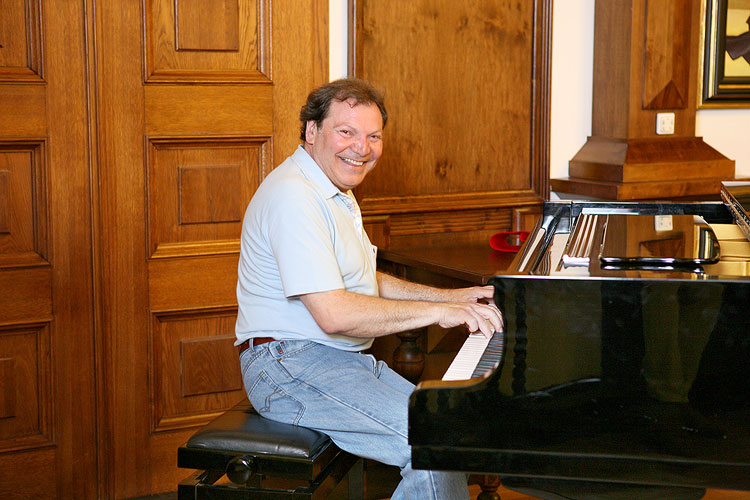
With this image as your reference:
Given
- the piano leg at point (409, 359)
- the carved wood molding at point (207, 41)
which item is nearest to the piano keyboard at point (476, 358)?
the piano leg at point (409, 359)

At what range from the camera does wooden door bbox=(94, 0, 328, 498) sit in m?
2.84

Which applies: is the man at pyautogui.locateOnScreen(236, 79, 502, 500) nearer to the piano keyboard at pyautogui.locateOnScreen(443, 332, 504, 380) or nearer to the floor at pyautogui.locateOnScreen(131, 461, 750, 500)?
the piano keyboard at pyautogui.locateOnScreen(443, 332, 504, 380)

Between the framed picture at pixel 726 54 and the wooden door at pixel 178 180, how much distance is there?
5.45ft

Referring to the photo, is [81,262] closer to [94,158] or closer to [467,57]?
[94,158]

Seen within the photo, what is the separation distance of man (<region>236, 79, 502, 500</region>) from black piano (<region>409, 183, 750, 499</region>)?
0.33m

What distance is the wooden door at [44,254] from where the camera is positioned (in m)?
2.71

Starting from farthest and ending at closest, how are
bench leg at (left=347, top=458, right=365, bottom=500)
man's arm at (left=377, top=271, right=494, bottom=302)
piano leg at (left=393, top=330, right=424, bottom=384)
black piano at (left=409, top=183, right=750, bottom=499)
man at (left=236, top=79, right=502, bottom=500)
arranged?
piano leg at (left=393, top=330, right=424, bottom=384)
bench leg at (left=347, top=458, right=365, bottom=500)
man's arm at (left=377, top=271, right=494, bottom=302)
man at (left=236, top=79, right=502, bottom=500)
black piano at (left=409, top=183, right=750, bottom=499)

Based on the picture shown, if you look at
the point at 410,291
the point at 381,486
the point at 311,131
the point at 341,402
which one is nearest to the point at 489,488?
the point at 381,486

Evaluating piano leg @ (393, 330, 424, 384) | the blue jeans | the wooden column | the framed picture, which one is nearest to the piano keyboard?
the blue jeans

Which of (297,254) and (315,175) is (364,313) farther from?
(315,175)

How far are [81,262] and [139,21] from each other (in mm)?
794

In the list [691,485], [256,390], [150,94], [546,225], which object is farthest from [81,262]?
[691,485]

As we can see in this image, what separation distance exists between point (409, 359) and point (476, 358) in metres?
0.82

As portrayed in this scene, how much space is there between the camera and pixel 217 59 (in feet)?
9.61
